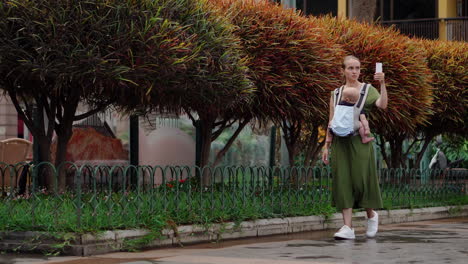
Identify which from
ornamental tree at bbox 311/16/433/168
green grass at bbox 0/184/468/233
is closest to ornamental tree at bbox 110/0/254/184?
green grass at bbox 0/184/468/233

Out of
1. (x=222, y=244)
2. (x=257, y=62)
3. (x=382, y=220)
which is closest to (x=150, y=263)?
(x=222, y=244)

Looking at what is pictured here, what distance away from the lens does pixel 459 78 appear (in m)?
18.8

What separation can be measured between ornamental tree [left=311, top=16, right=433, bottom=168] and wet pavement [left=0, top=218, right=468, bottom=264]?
4.97 meters

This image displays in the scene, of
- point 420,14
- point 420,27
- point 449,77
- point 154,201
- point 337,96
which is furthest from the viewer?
point 420,14

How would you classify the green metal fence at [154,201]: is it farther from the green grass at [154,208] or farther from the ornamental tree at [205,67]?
the ornamental tree at [205,67]

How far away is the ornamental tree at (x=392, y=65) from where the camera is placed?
54.0 ft

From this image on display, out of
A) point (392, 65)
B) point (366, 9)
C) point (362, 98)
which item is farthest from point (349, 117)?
point (366, 9)

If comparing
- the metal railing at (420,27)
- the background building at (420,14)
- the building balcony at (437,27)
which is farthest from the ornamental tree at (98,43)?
the metal railing at (420,27)

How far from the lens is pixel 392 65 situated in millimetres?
16609

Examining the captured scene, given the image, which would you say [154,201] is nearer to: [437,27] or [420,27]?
[437,27]

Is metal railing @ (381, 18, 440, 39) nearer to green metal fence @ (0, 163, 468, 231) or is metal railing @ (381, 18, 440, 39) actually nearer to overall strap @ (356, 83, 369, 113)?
green metal fence @ (0, 163, 468, 231)

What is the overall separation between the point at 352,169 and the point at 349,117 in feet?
2.13

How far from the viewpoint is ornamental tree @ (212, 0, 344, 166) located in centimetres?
1415

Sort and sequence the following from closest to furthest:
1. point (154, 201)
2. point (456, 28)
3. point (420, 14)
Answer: point (154, 201) < point (456, 28) < point (420, 14)
